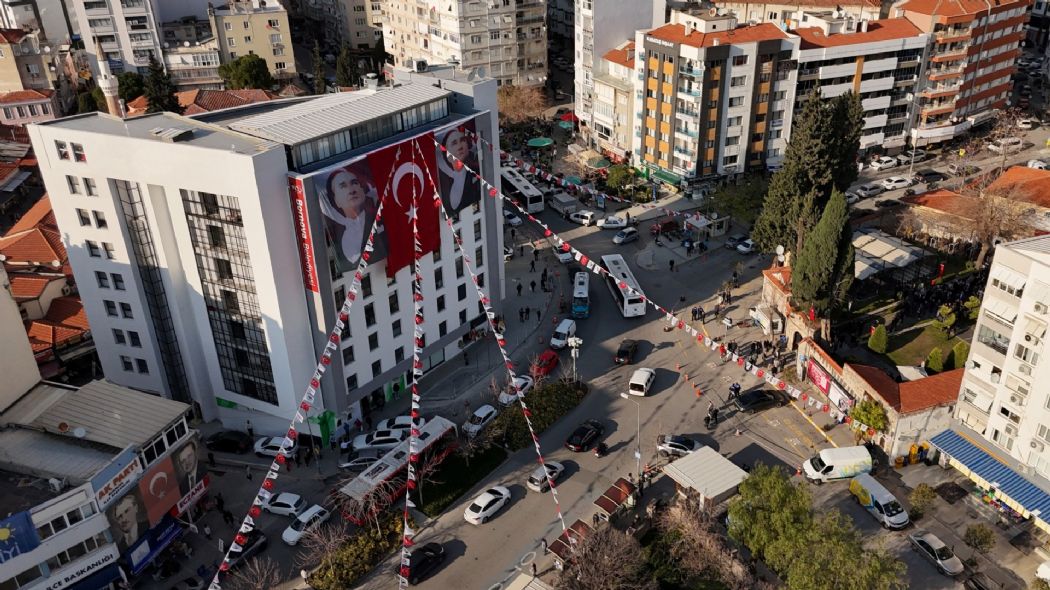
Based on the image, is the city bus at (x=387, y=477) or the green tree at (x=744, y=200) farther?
the green tree at (x=744, y=200)

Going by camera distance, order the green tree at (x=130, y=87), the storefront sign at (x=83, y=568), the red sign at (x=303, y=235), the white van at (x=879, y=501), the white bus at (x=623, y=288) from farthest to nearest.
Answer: the green tree at (x=130, y=87)
the white bus at (x=623, y=288)
the red sign at (x=303, y=235)
the white van at (x=879, y=501)
the storefront sign at (x=83, y=568)

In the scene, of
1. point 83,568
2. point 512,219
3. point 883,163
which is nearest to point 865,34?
point 883,163

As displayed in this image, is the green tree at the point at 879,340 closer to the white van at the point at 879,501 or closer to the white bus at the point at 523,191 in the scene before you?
the white van at the point at 879,501

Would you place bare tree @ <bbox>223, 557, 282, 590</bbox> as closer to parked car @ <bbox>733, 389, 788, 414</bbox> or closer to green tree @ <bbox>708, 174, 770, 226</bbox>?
parked car @ <bbox>733, 389, 788, 414</bbox>

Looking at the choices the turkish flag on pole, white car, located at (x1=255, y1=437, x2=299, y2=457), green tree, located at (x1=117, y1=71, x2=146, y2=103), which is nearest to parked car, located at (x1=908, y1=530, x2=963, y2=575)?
the turkish flag on pole

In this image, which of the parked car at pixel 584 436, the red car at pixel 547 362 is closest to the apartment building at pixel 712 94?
the red car at pixel 547 362

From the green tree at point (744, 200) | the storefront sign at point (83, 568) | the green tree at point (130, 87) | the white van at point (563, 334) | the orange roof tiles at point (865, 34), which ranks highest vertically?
the orange roof tiles at point (865, 34)
